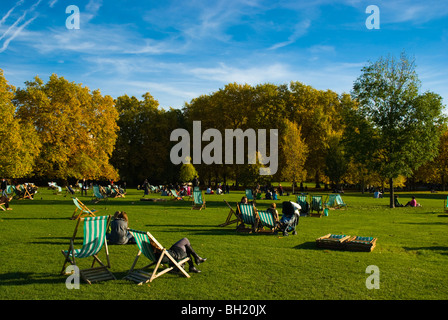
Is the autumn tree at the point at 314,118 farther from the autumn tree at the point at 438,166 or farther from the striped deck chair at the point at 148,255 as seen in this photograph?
the striped deck chair at the point at 148,255

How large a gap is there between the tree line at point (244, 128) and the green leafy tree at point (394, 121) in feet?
0.23

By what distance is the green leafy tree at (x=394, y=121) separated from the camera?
2569 cm

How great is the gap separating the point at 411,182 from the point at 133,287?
220ft

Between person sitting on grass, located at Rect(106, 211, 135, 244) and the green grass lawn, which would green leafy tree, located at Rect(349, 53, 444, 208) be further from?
person sitting on grass, located at Rect(106, 211, 135, 244)

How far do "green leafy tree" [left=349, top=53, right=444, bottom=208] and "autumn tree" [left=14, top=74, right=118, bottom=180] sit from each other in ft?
94.0

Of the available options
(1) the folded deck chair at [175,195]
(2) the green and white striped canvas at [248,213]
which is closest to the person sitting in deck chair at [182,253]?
(2) the green and white striped canvas at [248,213]

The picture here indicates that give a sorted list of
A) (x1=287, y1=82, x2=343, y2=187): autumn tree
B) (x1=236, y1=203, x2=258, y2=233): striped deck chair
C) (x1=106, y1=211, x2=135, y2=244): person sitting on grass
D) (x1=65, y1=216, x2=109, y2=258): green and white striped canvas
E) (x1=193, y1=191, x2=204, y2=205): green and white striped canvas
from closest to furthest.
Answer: (x1=65, y1=216, x2=109, y2=258): green and white striped canvas, (x1=106, y1=211, x2=135, y2=244): person sitting on grass, (x1=236, y1=203, x2=258, y2=233): striped deck chair, (x1=193, y1=191, x2=204, y2=205): green and white striped canvas, (x1=287, y1=82, x2=343, y2=187): autumn tree

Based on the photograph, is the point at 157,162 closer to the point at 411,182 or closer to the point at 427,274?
the point at 411,182

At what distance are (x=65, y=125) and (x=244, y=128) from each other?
24.3m

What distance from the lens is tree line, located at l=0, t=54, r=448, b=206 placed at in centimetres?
2636

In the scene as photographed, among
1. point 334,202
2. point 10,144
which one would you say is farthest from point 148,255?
point 10,144

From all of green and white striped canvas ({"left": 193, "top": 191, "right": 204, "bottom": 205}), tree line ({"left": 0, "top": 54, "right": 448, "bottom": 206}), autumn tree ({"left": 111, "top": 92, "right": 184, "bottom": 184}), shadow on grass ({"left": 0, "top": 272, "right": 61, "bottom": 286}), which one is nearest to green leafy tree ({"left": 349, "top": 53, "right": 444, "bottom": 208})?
tree line ({"left": 0, "top": 54, "right": 448, "bottom": 206})

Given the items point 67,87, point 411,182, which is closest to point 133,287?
point 67,87
